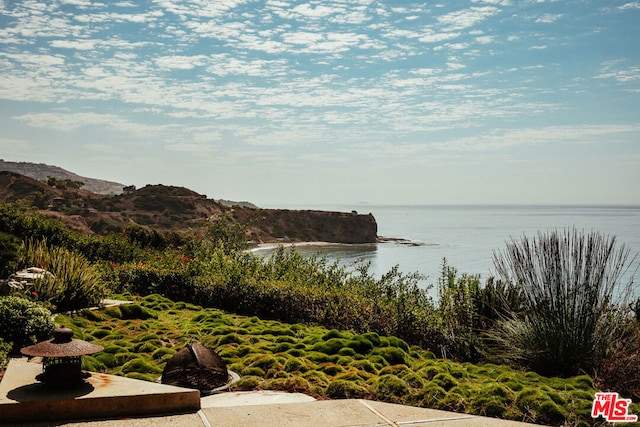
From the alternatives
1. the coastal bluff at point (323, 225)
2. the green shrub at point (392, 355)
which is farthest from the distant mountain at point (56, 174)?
the green shrub at point (392, 355)

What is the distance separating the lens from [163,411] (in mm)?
4750

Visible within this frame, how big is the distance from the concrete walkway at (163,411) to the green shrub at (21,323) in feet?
5.94

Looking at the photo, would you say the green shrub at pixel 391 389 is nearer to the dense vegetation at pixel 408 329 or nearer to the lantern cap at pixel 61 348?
the dense vegetation at pixel 408 329

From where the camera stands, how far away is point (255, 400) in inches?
213

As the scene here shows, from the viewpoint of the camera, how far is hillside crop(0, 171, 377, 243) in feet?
177

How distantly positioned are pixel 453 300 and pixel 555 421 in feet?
16.8

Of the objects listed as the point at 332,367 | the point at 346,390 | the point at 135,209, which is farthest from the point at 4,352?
the point at 135,209

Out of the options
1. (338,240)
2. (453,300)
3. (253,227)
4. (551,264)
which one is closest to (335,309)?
(453,300)

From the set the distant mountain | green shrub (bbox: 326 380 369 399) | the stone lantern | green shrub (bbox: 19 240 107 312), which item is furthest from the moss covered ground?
the distant mountain

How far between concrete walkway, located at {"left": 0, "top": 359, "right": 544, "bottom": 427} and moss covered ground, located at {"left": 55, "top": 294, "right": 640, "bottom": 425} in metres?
0.50

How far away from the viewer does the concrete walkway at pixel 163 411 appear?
176 inches

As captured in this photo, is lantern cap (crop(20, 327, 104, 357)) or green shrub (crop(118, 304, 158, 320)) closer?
lantern cap (crop(20, 327, 104, 357))

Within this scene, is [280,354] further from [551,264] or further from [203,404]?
[551,264]
